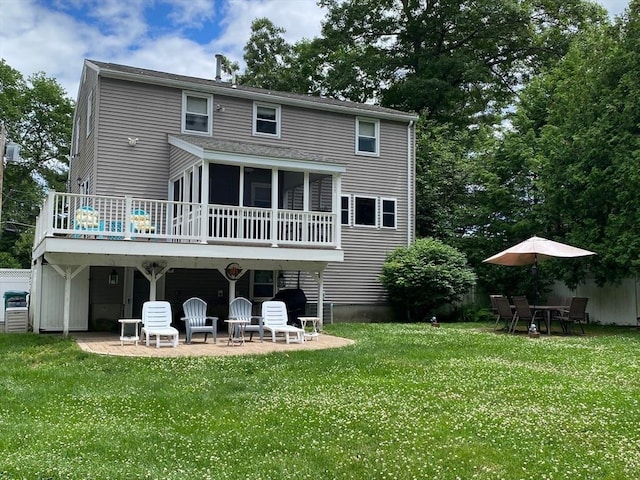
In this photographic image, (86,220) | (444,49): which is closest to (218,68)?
(86,220)

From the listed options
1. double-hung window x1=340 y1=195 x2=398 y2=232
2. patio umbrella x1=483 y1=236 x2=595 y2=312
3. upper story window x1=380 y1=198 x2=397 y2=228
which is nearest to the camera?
patio umbrella x1=483 y1=236 x2=595 y2=312

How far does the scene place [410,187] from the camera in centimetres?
2075

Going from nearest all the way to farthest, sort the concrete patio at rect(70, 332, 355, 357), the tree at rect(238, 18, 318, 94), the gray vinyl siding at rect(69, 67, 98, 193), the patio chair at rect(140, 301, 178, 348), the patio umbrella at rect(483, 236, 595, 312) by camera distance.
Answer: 1. the concrete patio at rect(70, 332, 355, 357)
2. the patio chair at rect(140, 301, 178, 348)
3. the patio umbrella at rect(483, 236, 595, 312)
4. the gray vinyl siding at rect(69, 67, 98, 193)
5. the tree at rect(238, 18, 318, 94)

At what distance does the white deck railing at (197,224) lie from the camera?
12.5 meters

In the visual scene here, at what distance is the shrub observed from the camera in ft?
59.9

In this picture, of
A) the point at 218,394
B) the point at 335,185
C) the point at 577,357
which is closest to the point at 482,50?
the point at 335,185

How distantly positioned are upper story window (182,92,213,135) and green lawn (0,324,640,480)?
9124 mm

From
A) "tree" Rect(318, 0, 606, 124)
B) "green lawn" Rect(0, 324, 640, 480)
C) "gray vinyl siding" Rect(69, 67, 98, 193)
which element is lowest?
"green lawn" Rect(0, 324, 640, 480)

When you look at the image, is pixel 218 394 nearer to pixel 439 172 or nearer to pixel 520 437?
pixel 520 437

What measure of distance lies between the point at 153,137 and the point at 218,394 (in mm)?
11381

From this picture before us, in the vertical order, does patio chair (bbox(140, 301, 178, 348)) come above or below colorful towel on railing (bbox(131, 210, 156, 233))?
below

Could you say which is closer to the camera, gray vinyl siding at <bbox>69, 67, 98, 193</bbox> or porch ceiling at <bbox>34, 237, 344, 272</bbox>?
porch ceiling at <bbox>34, 237, 344, 272</bbox>

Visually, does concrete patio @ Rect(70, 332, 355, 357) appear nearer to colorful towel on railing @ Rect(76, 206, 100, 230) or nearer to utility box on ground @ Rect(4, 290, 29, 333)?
utility box on ground @ Rect(4, 290, 29, 333)

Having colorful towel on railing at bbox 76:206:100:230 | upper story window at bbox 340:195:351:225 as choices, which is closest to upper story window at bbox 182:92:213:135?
upper story window at bbox 340:195:351:225
